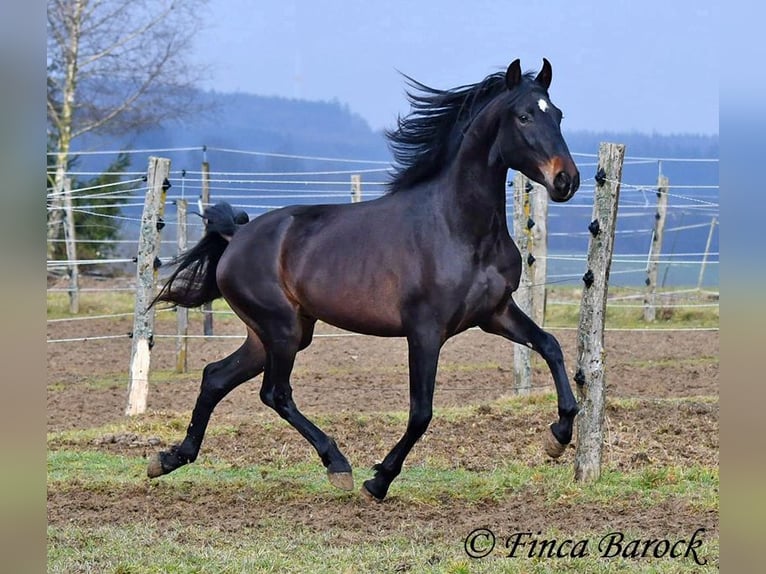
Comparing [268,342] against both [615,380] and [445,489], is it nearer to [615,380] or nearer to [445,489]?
[445,489]

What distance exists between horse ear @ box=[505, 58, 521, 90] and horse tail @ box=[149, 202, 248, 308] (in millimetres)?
1886

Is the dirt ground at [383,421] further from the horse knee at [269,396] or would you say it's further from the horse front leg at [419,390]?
the horse knee at [269,396]

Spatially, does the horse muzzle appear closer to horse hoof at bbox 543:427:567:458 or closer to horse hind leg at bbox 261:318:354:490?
horse hoof at bbox 543:427:567:458

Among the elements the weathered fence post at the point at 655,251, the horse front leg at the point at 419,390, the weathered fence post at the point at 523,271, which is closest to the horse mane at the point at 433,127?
the horse front leg at the point at 419,390

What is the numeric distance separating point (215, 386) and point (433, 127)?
200 cm

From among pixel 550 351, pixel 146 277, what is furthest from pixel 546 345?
pixel 146 277

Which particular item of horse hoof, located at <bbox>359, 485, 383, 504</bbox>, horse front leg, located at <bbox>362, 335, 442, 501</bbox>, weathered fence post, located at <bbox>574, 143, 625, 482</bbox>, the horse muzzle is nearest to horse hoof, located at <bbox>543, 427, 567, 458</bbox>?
horse front leg, located at <bbox>362, 335, 442, 501</bbox>

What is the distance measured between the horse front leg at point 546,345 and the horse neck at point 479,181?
0.49 meters

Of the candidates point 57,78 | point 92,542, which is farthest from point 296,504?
point 57,78

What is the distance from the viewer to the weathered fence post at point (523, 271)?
30.8 feet

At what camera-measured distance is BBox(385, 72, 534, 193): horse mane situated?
5.36 metres

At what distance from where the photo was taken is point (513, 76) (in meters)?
5.11

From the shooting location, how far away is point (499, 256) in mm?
5238
